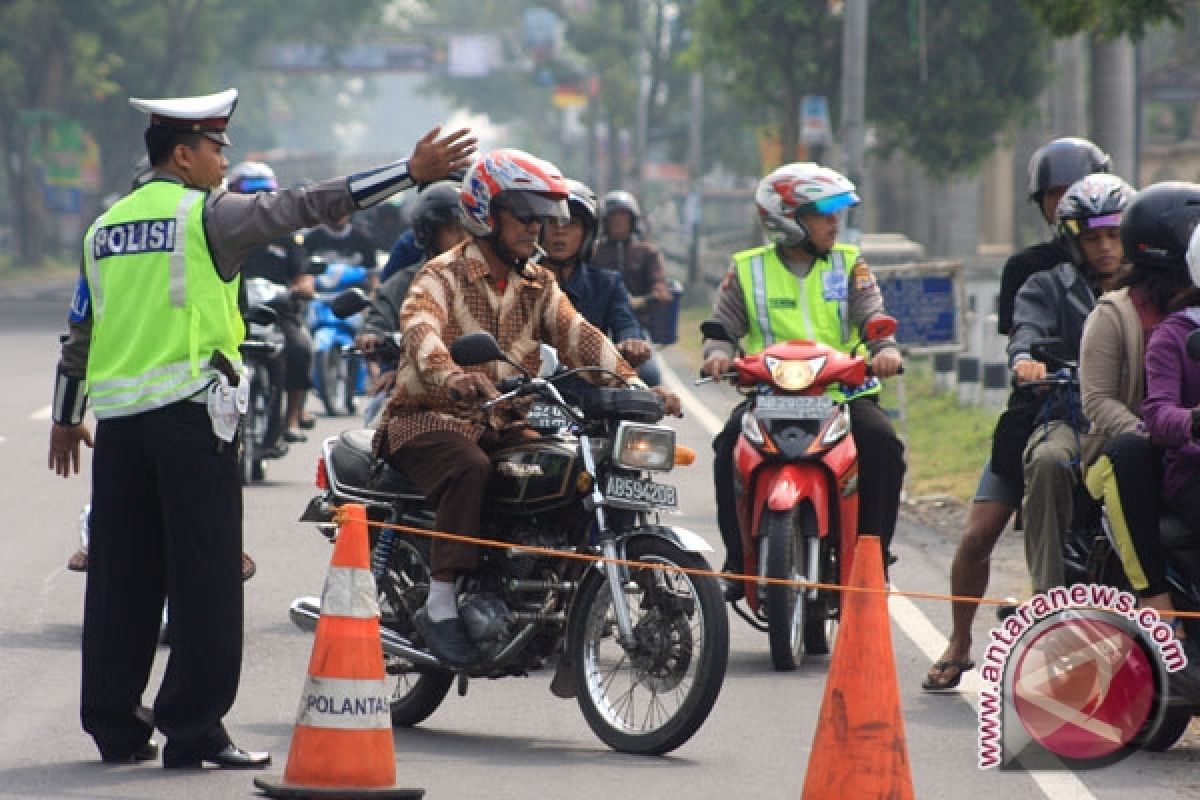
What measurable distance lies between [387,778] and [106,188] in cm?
6134

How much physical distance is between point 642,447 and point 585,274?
323 cm

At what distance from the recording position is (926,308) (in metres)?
16.5

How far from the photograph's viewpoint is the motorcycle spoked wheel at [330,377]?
2023cm

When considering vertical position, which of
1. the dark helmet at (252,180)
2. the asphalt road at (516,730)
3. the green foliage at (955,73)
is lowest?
the asphalt road at (516,730)

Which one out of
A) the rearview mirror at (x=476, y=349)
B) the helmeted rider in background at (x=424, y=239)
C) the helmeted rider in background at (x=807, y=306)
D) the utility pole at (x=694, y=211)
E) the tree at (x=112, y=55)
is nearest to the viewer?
the rearview mirror at (x=476, y=349)

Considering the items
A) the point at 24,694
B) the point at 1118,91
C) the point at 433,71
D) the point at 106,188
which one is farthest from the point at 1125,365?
the point at 433,71

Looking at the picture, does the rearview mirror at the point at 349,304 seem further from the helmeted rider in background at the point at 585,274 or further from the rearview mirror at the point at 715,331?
the rearview mirror at the point at 715,331

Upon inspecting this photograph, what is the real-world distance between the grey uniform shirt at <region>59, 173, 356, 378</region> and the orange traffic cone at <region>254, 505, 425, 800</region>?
809 mm

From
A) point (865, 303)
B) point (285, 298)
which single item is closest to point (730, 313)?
point (865, 303)

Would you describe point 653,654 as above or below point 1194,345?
below

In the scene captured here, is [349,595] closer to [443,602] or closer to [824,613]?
[443,602]

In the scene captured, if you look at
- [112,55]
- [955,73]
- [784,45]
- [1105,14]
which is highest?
[112,55]

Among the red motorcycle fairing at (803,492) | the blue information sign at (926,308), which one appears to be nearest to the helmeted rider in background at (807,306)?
the red motorcycle fairing at (803,492)

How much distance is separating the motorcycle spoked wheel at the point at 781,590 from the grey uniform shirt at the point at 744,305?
2.90 feet
